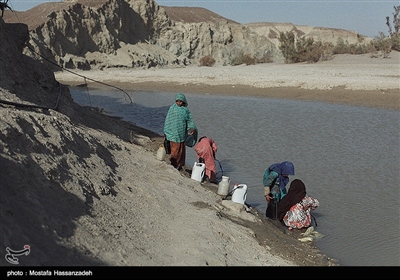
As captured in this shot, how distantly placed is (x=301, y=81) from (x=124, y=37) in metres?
23.0

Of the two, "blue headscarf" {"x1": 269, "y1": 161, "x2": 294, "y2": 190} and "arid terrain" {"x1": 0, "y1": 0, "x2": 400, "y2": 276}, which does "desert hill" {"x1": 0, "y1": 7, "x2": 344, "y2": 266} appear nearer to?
"arid terrain" {"x1": 0, "y1": 0, "x2": 400, "y2": 276}

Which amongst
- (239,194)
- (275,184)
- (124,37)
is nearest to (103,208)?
(239,194)

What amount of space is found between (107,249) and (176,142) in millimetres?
4135

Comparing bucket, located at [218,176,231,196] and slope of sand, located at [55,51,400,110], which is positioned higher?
slope of sand, located at [55,51,400,110]

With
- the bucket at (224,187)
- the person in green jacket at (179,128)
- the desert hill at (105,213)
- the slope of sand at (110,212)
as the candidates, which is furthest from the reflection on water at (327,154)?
the person in green jacket at (179,128)

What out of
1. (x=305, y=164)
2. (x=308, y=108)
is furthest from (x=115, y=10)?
(x=305, y=164)

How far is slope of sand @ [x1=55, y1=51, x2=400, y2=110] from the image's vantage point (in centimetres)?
1916

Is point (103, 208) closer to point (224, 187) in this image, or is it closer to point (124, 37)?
point (224, 187)

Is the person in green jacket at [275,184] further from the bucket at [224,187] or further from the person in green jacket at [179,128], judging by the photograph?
the person in green jacket at [179,128]

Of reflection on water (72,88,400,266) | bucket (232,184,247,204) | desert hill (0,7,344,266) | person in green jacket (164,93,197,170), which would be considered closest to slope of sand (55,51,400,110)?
reflection on water (72,88,400,266)

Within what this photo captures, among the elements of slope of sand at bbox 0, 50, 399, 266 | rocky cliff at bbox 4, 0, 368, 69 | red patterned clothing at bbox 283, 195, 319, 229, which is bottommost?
red patterned clothing at bbox 283, 195, 319, 229

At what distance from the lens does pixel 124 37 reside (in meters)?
42.0

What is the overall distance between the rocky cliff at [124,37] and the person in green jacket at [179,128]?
80.2ft

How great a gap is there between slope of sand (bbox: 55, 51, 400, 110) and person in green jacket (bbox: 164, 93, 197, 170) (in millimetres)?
10920
